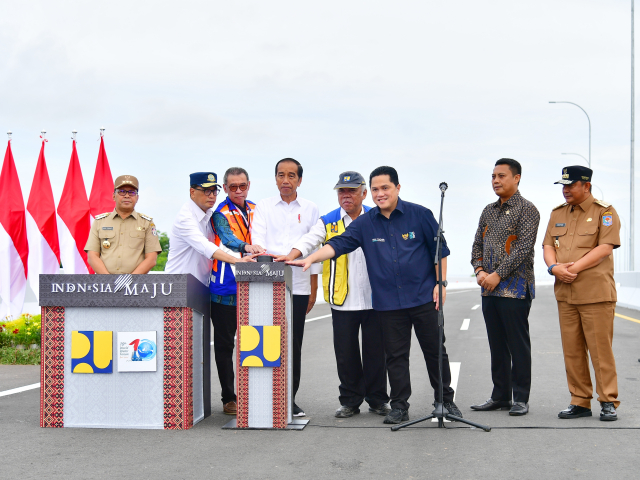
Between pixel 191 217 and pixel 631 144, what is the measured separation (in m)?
27.3

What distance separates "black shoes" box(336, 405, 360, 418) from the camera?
6418 mm

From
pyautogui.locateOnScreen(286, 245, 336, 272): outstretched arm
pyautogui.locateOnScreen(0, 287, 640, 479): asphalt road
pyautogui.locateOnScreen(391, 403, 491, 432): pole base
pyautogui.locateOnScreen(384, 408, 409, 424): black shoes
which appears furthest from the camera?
pyautogui.locateOnScreen(286, 245, 336, 272): outstretched arm

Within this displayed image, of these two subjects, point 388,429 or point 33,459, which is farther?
point 388,429

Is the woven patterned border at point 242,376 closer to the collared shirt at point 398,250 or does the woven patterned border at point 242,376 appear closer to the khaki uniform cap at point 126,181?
the collared shirt at point 398,250

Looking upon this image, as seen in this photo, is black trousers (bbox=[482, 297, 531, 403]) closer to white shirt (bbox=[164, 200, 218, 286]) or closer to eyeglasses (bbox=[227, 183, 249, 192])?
eyeglasses (bbox=[227, 183, 249, 192])

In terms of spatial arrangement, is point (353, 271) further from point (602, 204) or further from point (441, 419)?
point (602, 204)

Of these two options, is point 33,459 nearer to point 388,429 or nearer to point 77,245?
point 388,429

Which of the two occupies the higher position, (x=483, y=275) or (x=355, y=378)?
(x=483, y=275)

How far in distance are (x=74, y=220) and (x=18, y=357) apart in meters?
7.11

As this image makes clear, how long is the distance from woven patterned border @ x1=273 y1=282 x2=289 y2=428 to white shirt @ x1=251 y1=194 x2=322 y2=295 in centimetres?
68

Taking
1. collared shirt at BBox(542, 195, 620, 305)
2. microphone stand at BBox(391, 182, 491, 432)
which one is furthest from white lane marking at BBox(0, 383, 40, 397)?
collared shirt at BBox(542, 195, 620, 305)

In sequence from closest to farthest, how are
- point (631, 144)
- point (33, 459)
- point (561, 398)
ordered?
point (33, 459) < point (561, 398) < point (631, 144)

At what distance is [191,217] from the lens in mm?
6598

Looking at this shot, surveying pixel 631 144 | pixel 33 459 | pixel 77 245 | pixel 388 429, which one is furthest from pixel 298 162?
pixel 631 144
